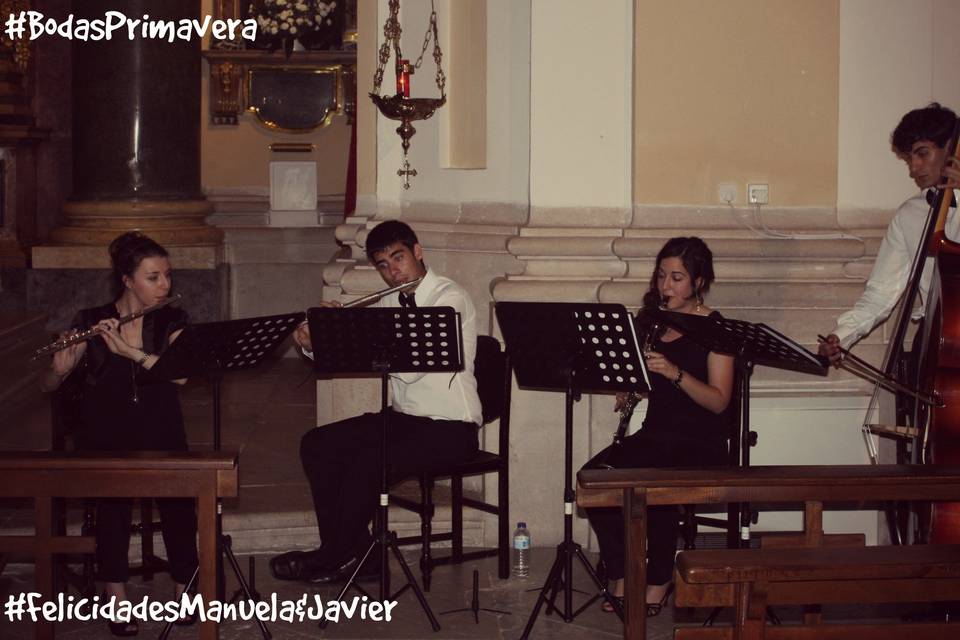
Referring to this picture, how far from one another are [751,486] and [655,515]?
1154mm

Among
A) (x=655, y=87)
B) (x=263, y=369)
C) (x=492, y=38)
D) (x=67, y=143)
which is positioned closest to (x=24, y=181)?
(x=67, y=143)

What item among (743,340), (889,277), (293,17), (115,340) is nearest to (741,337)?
(743,340)

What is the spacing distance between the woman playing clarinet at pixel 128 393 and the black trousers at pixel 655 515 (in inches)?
59.8

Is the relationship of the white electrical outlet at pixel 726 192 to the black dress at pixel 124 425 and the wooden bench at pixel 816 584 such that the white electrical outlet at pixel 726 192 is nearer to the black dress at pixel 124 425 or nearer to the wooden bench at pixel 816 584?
the black dress at pixel 124 425

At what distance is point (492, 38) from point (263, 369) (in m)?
4.53

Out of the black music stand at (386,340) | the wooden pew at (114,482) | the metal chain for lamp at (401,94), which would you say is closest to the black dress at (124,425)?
the black music stand at (386,340)

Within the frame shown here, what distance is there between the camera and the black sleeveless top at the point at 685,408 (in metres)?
5.29

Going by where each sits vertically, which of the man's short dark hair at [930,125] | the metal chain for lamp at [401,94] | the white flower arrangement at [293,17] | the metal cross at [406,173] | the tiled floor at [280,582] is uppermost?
the white flower arrangement at [293,17]

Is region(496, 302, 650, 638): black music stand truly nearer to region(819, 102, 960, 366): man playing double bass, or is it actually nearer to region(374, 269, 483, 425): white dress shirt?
region(374, 269, 483, 425): white dress shirt

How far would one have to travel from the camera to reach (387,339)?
16.5 feet

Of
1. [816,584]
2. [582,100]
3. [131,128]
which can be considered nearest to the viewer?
[816,584]

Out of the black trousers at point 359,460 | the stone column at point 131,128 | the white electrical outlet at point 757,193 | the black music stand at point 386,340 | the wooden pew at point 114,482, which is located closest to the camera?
the wooden pew at point 114,482

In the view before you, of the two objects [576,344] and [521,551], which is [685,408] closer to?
[576,344]

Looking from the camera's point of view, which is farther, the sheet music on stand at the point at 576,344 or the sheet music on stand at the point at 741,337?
the sheet music on stand at the point at 576,344
